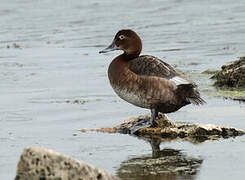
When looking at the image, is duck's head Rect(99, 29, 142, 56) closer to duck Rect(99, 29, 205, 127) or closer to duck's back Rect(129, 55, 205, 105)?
duck Rect(99, 29, 205, 127)

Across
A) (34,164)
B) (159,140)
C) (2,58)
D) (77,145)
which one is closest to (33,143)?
(77,145)


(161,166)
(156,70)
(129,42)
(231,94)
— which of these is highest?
(129,42)

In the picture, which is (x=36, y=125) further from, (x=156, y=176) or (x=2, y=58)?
(x=2, y=58)

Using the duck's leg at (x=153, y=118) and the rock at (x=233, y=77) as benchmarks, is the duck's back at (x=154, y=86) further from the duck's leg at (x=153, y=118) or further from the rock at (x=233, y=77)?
the rock at (x=233, y=77)

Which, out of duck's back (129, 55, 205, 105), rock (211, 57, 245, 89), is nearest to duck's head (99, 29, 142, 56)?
duck's back (129, 55, 205, 105)

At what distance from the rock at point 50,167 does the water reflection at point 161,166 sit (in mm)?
1112

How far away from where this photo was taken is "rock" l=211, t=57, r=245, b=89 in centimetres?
1095

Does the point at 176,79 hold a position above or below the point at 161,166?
above

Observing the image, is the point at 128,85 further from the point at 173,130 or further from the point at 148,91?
the point at 173,130

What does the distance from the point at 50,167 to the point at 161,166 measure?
1.82 m

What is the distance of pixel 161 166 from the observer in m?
6.41

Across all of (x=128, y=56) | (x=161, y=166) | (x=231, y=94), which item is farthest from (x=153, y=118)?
(x=231, y=94)

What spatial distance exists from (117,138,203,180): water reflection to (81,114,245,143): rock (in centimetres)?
62

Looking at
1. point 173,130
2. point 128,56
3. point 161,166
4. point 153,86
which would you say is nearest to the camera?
point 161,166
